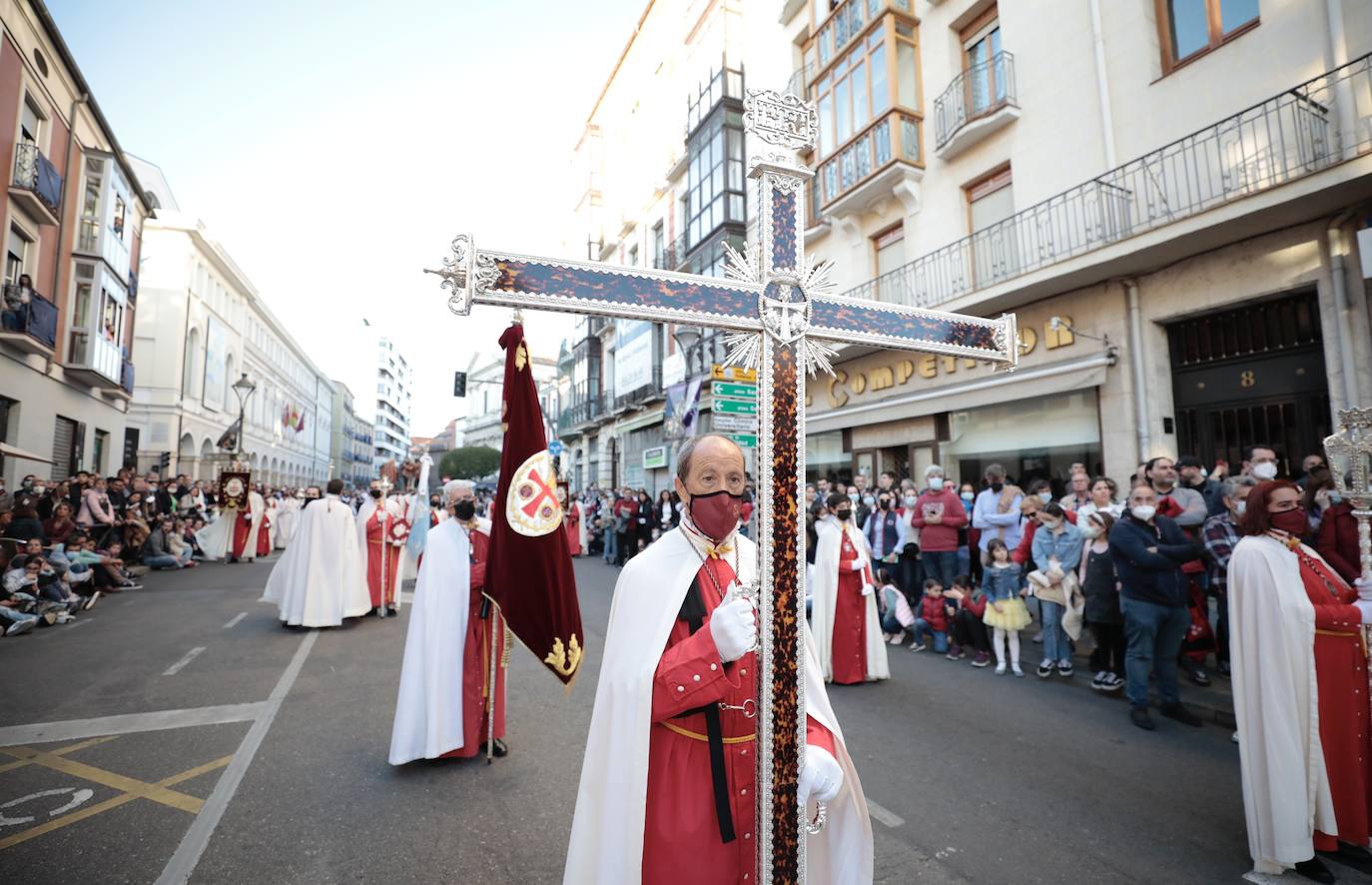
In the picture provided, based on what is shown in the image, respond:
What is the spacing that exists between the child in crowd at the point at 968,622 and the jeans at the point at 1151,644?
1.92 meters

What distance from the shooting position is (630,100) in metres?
30.5

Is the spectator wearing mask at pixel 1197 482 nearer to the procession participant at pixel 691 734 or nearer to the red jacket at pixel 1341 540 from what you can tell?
the red jacket at pixel 1341 540

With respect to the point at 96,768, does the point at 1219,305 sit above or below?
above

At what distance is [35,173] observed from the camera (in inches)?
609

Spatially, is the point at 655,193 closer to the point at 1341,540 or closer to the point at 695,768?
the point at 1341,540

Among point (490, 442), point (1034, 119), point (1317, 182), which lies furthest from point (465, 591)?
point (490, 442)

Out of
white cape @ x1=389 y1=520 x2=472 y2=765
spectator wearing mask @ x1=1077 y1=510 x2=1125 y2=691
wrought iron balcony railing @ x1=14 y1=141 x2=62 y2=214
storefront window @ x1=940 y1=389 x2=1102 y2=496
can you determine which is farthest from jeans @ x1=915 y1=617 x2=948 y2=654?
wrought iron balcony railing @ x1=14 y1=141 x2=62 y2=214

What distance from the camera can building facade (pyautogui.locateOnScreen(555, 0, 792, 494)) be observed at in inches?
839

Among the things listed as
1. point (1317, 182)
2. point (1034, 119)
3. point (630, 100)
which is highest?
point (630, 100)

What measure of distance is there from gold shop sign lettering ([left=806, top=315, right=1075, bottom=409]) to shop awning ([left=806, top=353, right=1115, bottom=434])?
320 mm

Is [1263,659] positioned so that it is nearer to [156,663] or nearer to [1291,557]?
[1291,557]

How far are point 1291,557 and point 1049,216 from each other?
9.42 meters

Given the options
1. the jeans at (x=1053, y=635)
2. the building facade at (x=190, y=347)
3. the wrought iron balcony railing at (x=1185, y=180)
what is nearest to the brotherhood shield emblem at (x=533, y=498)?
the jeans at (x=1053, y=635)

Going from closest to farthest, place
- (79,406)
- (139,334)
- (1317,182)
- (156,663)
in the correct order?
1. (156,663)
2. (1317,182)
3. (79,406)
4. (139,334)
